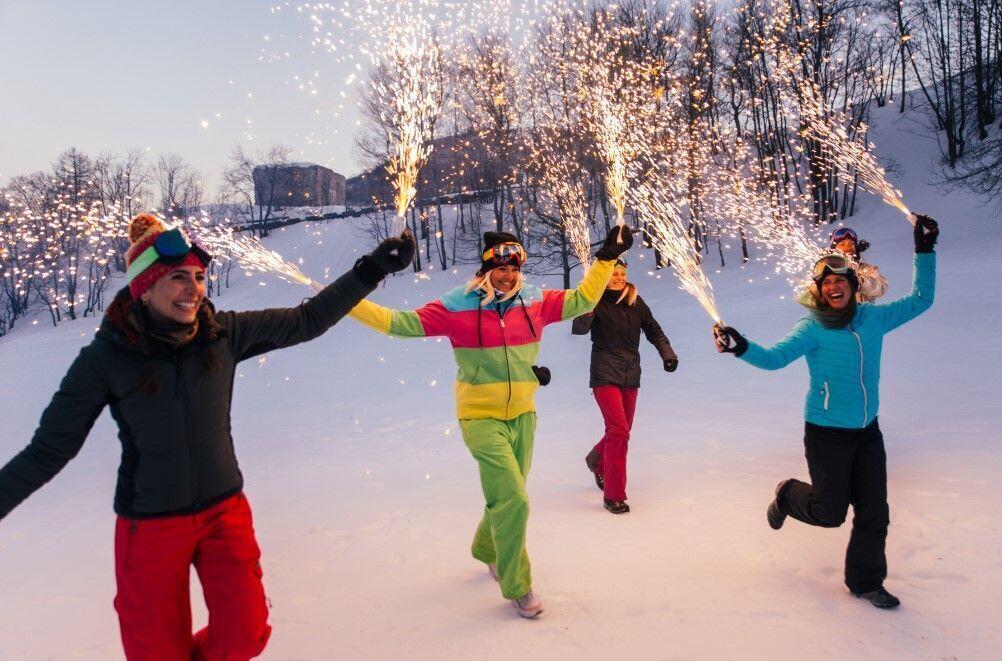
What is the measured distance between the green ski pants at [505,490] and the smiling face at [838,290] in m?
2.05

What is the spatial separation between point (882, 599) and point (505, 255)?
299 centimetres

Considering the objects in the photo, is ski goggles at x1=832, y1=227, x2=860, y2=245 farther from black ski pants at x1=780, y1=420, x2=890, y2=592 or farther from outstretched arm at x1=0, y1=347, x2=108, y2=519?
outstretched arm at x1=0, y1=347, x2=108, y2=519

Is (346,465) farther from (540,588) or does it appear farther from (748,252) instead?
(748,252)

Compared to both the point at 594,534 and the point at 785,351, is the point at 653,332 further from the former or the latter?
the point at 785,351

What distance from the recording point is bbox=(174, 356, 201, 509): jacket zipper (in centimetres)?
256

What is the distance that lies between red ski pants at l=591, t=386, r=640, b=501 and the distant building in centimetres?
5913

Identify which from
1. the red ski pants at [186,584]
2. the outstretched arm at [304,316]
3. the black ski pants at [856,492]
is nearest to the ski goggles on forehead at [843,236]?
the black ski pants at [856,492]

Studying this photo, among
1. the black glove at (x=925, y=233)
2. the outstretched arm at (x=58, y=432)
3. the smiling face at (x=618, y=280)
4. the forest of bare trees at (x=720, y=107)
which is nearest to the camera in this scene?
the outstretched arm at (x=58, y=432)

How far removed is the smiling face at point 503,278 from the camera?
13.9 ft

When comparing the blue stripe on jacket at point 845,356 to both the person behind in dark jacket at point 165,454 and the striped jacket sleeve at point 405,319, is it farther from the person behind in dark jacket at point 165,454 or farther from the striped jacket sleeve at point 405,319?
the person behind in dark jacket at point 165,454

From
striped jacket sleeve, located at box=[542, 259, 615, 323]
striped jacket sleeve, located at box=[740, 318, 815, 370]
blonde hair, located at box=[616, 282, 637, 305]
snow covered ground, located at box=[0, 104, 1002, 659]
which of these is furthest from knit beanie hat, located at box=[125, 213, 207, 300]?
blonde hair, located at box=[616, 282, 637, 305]

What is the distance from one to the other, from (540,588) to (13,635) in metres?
3.24

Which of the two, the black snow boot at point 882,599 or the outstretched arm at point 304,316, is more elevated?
the outstretched arm at point 304,316

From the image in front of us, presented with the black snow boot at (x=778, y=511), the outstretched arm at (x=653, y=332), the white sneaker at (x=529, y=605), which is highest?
the outstretched arm at (x=653, y=332)
